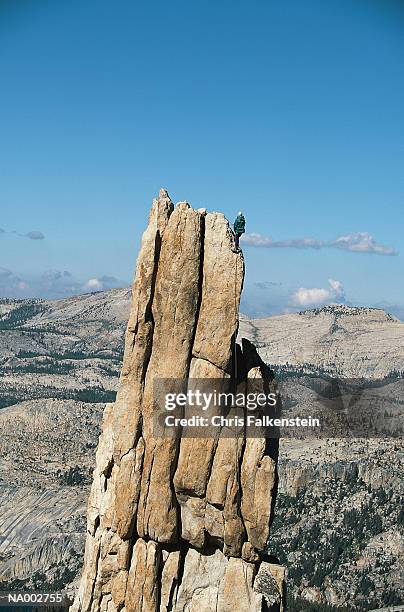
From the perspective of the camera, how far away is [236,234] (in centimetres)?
4772

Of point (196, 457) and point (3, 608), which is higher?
point (196, 457)

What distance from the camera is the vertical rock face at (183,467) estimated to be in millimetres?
45969

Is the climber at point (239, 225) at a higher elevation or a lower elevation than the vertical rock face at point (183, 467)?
higher

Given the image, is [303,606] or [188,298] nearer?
[188,298]

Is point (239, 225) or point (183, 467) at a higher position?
point (239, 225)

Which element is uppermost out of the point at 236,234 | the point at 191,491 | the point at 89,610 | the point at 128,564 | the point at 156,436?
the point at 236,234

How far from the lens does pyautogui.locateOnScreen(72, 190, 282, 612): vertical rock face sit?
45969 millimetres

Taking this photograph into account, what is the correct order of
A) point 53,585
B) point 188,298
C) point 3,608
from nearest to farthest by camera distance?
point 188,298 < point 3,608 < point 53,585

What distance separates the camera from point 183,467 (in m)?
46.3

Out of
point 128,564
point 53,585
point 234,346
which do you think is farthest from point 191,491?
point 53,585

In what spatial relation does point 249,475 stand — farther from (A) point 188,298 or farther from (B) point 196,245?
(B) point 196,245

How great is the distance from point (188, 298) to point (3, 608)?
120 m

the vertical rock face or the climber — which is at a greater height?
the climber

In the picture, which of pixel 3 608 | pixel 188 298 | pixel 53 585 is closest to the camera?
pixel 188 298
